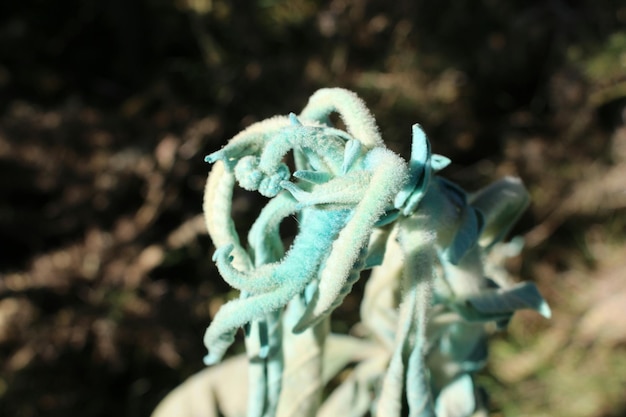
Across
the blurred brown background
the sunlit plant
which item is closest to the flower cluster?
the sunlit plant

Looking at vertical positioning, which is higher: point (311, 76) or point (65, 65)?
point (65, 65)

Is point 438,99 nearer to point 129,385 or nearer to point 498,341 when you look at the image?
point 498,341

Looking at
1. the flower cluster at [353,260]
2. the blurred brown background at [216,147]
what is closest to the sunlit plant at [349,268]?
the flower cluster at [353,260]

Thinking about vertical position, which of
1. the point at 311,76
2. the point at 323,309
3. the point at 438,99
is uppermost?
the point at 311,76

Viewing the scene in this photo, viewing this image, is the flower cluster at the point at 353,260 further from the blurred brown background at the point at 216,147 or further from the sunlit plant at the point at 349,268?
the blurred brown background at the point at 216,147

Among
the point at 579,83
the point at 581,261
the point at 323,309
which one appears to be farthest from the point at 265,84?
the point at 323,309

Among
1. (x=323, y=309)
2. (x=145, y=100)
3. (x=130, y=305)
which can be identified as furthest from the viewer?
(x=145, y=100)
